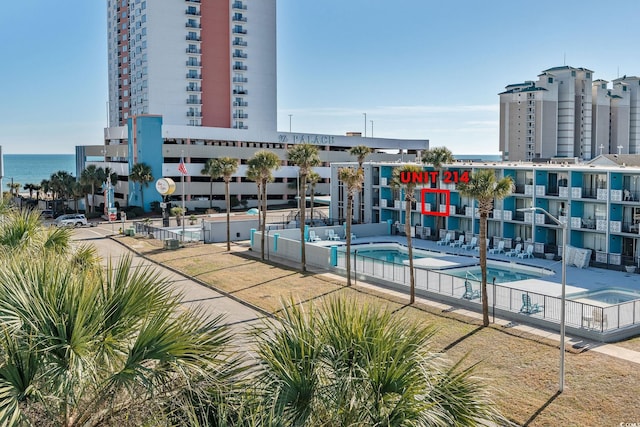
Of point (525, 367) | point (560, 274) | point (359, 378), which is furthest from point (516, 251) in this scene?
point (359, 378)

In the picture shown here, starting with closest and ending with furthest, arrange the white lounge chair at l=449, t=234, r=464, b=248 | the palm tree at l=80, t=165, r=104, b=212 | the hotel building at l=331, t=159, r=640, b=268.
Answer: the hotel building at l=331, t=159, r=640, b=268 → the white lounge chair at l=449, t=234, r=464, b=248 → the palm tree at l=80, t=165, r=104, b=212

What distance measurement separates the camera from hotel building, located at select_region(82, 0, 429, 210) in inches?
3457

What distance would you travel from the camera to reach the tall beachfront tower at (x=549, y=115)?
10556 cm

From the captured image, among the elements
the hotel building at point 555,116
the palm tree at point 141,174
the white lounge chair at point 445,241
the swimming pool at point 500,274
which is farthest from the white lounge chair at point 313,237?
the hotel building at point 555,116

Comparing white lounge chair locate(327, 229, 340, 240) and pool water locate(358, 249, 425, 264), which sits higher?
white lounge chair locate(327, 229, 340, 240)

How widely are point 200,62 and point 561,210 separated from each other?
7190 centimetres

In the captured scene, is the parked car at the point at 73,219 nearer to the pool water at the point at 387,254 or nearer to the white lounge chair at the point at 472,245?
the pool water at the point at 387,254

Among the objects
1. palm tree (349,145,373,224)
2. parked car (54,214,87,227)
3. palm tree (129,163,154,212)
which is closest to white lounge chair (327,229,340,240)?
palm tree (349,145,373,224)

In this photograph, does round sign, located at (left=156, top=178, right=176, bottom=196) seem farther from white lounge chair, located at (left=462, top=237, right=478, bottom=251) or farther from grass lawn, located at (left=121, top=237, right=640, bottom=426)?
white lounge chair, located at (left=462, top=237, right=478, bottom=251)

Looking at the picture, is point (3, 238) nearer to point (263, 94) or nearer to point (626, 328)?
point (626, 328)

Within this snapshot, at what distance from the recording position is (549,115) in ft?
347

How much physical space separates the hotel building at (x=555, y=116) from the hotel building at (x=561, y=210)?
47.9 metres

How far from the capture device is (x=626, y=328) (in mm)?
26047

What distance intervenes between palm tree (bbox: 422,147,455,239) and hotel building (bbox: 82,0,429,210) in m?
41.2
